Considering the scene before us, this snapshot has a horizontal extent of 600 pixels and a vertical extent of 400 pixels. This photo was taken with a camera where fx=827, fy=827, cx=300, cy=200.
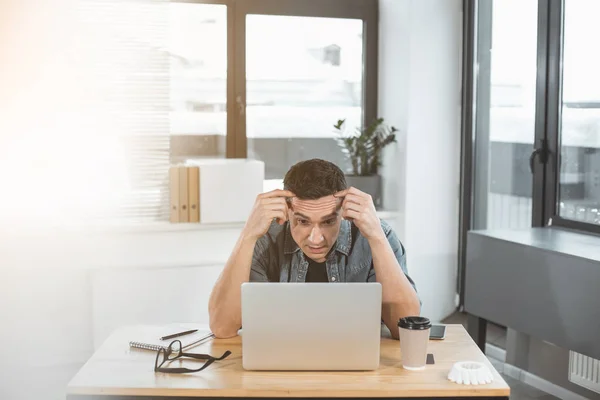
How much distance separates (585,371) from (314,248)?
1.77 meters

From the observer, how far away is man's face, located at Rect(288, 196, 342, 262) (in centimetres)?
254

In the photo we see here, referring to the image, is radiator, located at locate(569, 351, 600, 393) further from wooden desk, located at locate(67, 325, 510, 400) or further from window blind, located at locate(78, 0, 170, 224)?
window blind, located at locate(78, 0, 170, 224)

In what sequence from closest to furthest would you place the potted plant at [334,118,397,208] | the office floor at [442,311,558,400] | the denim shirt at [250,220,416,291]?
the denim shirt at [250,220,416,291] < the office floor at [442,311,558,400] < the potted plant at [334,118,397,208]

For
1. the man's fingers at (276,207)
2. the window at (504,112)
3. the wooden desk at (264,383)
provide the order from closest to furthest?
the wooden desk at (264,383) → the man's fingers at (276,207) → the window at (504,112)

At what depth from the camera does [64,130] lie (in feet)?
14.1

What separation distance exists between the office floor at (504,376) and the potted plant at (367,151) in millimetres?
833

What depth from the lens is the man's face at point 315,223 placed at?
2543 millimetres

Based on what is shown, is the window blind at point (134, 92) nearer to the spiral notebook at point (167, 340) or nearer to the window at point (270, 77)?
the window at point (270, 77)

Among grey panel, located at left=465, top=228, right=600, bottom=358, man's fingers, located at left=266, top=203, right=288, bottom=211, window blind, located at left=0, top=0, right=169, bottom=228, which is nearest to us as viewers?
man's fingers, located at left=266, top=203, right=288, bottom=211

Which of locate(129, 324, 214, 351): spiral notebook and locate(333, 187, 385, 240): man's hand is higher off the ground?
locate(333, 187, 385, 240): man's hand

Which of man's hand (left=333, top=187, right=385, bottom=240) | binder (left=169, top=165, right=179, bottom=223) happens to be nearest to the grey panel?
man's hand (left=333, top=187, right=385, bottom=240)

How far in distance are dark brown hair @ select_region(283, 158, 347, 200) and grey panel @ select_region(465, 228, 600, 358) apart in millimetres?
1161

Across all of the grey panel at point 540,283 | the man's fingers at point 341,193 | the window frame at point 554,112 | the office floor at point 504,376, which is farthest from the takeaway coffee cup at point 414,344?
the window frame at point 554,112

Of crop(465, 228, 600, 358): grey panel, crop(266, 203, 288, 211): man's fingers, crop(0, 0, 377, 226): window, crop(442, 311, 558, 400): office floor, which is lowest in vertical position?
crop(442, 311, 558, 400): office floor
